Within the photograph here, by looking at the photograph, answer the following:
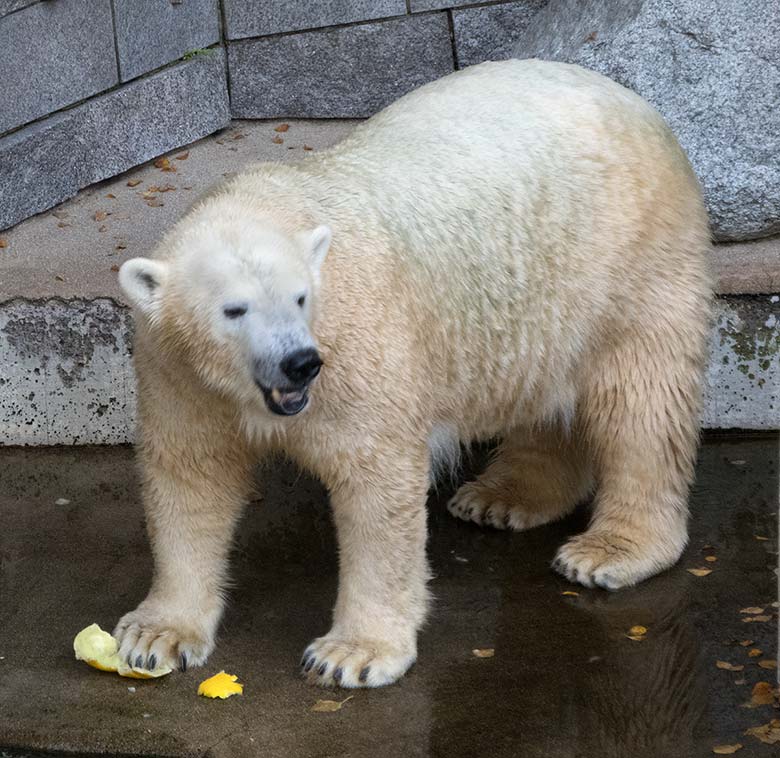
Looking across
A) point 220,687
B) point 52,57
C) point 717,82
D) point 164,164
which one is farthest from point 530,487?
point 52,57

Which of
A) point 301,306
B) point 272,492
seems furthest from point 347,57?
point 301,306

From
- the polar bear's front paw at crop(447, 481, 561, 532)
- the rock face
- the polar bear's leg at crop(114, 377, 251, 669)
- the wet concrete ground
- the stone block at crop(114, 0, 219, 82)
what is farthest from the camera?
the stone block at crop(114, 0, 219, 82)

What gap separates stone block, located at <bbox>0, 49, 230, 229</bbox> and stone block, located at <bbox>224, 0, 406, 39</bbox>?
0.21 m

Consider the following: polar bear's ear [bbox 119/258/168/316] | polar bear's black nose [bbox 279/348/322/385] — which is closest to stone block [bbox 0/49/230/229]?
polar bear's ear [bbox 119/258/168/316]

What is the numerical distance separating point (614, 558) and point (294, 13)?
3523 millimetres

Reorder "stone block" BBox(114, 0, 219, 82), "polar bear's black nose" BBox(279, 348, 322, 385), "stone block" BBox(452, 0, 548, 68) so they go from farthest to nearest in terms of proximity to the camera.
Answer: "stone block" BBox(452, 0, 548, 68), "stone block" BBox(114, 0, 219, 82), "polar bear's black nose" BBox(279, 348, 322, 385)

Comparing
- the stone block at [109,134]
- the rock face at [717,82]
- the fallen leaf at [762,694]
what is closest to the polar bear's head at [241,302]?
the fallen leaf at [762,694]

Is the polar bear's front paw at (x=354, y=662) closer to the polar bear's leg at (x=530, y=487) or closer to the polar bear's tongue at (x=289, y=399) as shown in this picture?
the polar bear's tongue at (x=289, y=399)

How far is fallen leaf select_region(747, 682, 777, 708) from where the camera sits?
329 centimetres

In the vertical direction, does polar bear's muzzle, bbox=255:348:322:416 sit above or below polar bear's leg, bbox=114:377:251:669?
above

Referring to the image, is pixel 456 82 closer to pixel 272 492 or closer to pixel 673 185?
pixel 673 185

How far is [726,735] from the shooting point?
316 cm

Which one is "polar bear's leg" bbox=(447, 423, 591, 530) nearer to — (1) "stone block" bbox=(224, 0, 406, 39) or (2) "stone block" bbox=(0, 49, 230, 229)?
(2) "stone block" bbox=(0, 49, 230, 229)

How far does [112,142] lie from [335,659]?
11.0 feet
